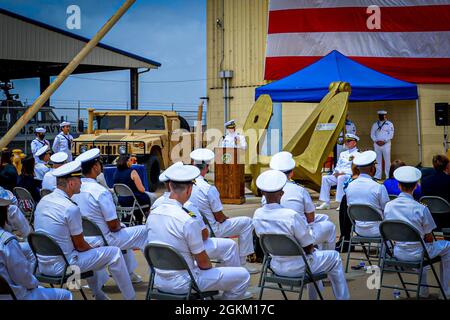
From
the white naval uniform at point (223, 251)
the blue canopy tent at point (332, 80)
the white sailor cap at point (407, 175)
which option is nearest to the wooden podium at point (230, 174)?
the blue canopy tent at point (332, 80)

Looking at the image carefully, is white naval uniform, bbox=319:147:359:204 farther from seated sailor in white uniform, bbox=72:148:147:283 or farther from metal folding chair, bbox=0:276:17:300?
metal folding chair, bbox=0:276:17:300

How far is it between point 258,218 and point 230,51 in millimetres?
17322

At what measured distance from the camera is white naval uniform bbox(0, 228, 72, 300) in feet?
14.7

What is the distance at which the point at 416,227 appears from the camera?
6.28 metres

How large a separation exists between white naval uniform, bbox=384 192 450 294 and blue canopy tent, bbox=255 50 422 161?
376 inches

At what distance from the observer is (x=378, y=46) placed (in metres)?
19.5

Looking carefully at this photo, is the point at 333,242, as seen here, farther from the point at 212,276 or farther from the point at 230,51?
the point at 230,51

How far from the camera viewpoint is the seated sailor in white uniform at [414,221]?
6.25 meters

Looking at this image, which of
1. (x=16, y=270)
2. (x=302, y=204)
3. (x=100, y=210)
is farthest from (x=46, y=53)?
(x=16, y=270)

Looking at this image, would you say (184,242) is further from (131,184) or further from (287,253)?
(131,184)

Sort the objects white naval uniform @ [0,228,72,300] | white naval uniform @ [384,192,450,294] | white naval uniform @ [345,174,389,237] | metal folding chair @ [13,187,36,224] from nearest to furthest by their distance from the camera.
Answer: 1. white naval uniform @ [0,228,72,300]
2. white naval uniform @ [384,192,450,294]
3. white naval uniform @ [345,174,389,237]
4. metal folding chair @ [13,187,36,224]

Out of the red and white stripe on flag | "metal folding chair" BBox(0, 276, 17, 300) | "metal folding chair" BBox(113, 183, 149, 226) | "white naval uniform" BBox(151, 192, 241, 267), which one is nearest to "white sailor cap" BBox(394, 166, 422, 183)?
"white naval uniform" BBox(151, 192, 241, 267)

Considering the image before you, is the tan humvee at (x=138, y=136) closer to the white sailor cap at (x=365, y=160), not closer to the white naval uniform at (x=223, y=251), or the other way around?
the white sailor cap at (x=365, y=160)

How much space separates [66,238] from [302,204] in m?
2.39
